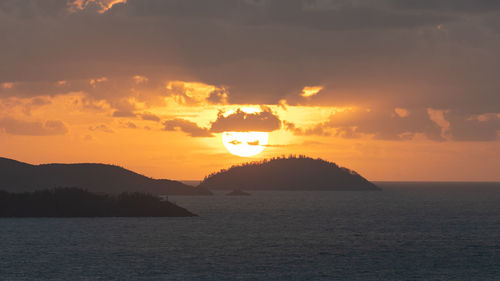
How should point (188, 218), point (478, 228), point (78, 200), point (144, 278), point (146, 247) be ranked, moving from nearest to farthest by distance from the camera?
point (144, 278) → point (146, 247) → point (478, 228) → point (188, 218) → point (78, 200)

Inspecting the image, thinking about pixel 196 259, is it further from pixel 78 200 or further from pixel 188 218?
pixel 78 200

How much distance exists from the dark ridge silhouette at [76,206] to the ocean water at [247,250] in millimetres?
22684

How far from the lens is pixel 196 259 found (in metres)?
91.8

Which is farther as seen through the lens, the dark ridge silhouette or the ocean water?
the dark ridge silhouette

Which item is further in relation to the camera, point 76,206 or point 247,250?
point 76,206

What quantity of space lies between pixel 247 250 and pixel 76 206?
98624 mm

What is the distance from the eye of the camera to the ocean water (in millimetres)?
80438

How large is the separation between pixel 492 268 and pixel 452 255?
13.3m

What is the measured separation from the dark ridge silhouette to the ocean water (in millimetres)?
22684

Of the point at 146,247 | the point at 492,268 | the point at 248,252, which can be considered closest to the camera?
the point at 492,268

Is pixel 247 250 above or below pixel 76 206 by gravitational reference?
below

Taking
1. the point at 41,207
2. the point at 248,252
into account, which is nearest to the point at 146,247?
the point at 248,252

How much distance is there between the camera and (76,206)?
189250 mm

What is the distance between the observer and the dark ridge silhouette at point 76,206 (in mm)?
186875
